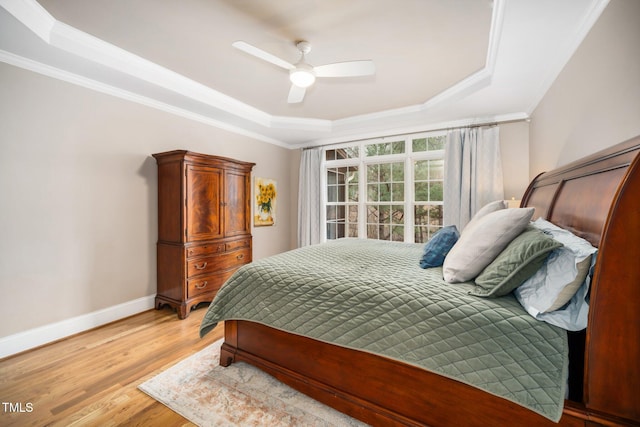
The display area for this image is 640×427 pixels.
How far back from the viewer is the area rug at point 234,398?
1.45 meters

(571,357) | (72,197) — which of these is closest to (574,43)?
(571,357)

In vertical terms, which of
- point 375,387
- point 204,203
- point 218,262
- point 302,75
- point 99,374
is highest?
point 302,75

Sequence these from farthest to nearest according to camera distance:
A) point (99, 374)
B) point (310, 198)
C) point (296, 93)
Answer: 1. point (310, 198)
2. point (296, 93)
3. point (99, 374)

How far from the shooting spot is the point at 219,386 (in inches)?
67.2

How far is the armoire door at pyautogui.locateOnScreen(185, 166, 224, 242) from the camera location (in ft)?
9.61

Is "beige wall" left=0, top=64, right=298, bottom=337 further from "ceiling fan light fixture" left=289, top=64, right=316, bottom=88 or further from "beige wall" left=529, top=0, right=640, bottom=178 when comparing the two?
"beige wall" left=529, top=0, right=640, bottom=178

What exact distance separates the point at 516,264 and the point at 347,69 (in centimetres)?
182

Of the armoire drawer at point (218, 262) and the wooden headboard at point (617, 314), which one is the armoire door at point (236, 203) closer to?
the armoire drawer at point (218, 262)

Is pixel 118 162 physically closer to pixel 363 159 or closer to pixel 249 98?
pixel 249 98

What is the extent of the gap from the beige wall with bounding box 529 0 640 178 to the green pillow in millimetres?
814

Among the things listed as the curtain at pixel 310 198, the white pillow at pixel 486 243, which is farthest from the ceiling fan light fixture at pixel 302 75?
the curtain at pixel 310 198

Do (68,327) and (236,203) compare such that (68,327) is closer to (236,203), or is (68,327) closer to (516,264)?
(236,203)

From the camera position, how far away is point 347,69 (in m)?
2.15

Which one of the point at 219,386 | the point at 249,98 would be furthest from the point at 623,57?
the point at 249,98
